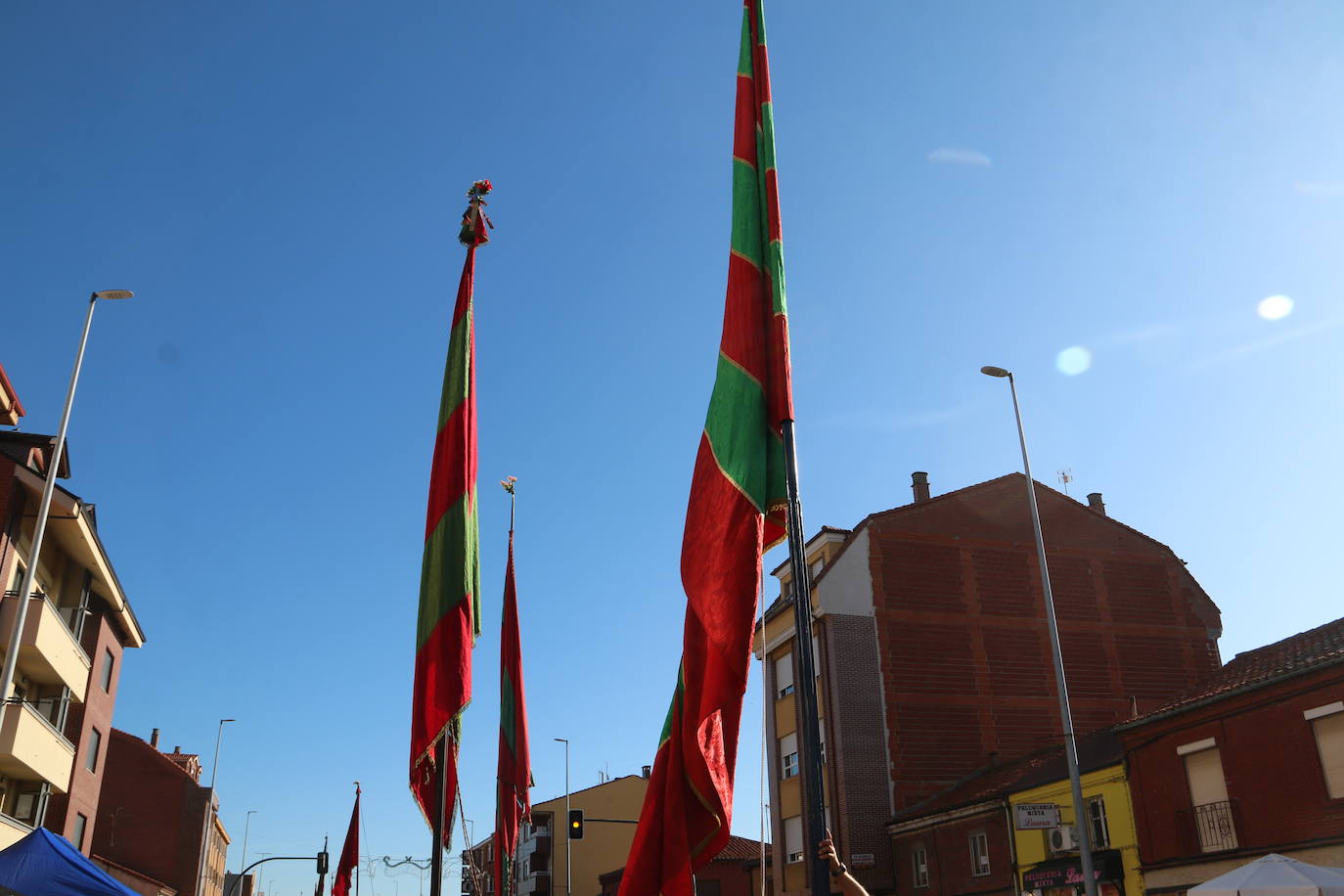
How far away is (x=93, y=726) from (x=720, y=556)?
30243mm

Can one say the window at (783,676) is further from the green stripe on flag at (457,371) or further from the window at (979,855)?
the green stripe on flag at (457,371)

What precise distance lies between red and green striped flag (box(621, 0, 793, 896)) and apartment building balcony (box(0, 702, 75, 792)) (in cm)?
2001

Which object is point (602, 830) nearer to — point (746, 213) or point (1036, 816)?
point (1036, 816)

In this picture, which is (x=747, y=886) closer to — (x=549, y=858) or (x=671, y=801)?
(x=549, y=858)

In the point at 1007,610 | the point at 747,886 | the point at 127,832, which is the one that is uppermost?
the point at 1007,610

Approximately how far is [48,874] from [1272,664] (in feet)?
70.9

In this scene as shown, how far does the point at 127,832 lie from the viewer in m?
52.3

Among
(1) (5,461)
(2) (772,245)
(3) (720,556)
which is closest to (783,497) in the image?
(3) (720,556)

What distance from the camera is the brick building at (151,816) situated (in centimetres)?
5200

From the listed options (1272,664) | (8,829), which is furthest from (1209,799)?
(8,829)

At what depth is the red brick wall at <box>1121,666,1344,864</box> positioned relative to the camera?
63.3 feet

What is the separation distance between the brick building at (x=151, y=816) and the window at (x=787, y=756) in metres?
29.3

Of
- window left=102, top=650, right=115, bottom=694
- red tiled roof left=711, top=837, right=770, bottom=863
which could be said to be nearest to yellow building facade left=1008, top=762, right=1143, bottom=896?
window left=102, top=650, right=115, bottom=694

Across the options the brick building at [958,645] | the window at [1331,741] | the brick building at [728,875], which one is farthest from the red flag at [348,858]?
the brick building at [728,875]
